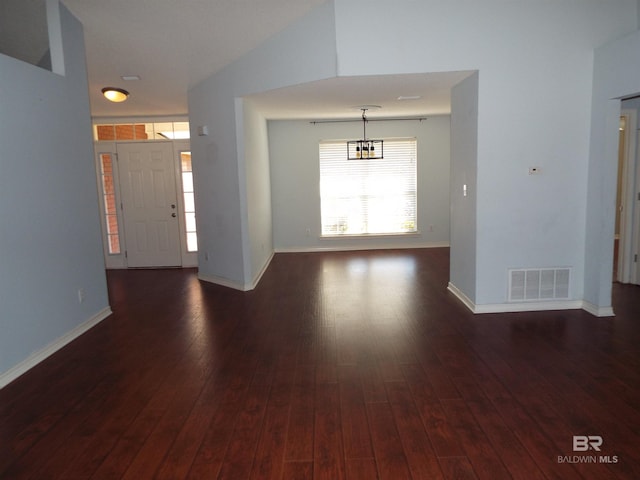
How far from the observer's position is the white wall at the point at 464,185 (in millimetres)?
4301

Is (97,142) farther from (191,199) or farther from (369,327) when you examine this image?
(369,327)

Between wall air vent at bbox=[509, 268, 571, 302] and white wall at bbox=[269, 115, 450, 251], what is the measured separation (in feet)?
13.2

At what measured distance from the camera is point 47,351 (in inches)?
139

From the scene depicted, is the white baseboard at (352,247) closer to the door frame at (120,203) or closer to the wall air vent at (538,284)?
the door frame at (120,203)

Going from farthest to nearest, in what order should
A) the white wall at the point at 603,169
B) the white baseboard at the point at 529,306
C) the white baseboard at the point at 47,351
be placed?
the white baseboard at the point at 529,306 < the white wall at the point at 603,169 < the white baseboard at the point at 47,351

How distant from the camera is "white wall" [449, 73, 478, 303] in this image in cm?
430

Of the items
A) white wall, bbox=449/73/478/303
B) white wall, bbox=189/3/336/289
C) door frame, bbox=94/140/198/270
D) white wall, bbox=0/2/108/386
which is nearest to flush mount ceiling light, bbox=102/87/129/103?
white wall, bbox=189/3/336/289

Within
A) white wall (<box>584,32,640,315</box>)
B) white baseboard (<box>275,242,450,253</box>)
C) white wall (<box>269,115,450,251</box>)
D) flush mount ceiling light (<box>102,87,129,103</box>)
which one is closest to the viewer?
white wall (<box>584,32,640,315</box>)

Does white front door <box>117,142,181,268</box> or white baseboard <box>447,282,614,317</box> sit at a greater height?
white front door <box>117,142,181,268</box>

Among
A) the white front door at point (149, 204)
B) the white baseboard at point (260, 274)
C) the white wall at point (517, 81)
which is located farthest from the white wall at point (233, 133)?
the white front door at point (149, 204)

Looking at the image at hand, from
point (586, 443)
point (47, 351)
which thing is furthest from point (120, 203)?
point (586, 443)

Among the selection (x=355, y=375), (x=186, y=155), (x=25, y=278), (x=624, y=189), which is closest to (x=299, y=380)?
(x=355, y=375)

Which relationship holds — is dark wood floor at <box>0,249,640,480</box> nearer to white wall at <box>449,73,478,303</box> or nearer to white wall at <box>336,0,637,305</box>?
white wall at <box>449,73,478,303</box>

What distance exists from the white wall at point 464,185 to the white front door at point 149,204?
4.45 meters
